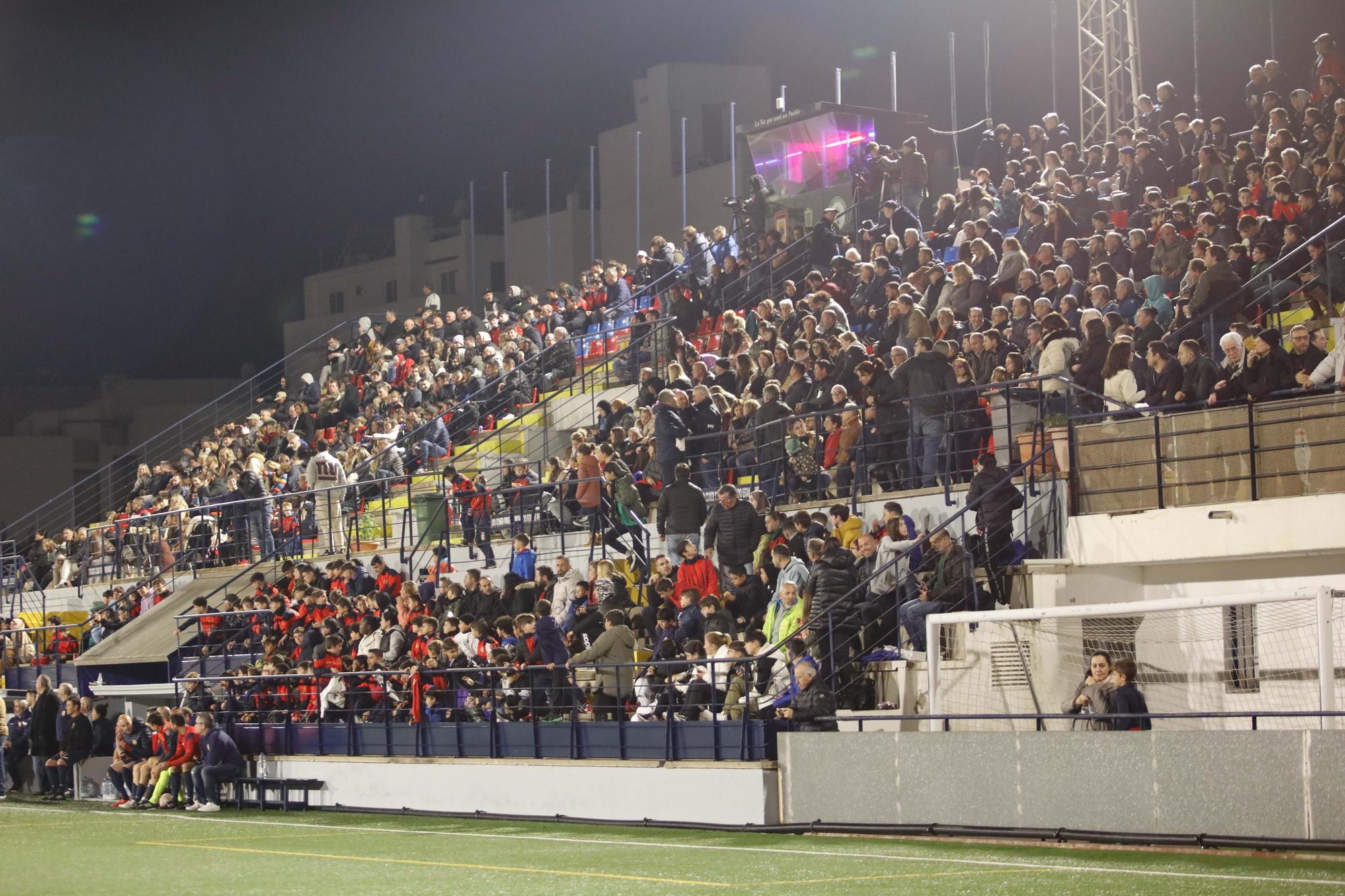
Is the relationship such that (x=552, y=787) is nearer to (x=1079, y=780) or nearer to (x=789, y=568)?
(x=789, y=568)

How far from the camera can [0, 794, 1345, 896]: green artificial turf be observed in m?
9.65

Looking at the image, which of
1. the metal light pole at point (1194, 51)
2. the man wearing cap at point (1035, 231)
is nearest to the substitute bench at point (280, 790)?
the man wearing cap at point (1035, 231)

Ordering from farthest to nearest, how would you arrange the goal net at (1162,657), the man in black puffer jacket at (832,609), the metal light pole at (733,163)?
the metal light pole at (733,163)
the man in black puffer jacket at (832,609)
the goal net at (1162,657)

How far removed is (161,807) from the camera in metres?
18.7

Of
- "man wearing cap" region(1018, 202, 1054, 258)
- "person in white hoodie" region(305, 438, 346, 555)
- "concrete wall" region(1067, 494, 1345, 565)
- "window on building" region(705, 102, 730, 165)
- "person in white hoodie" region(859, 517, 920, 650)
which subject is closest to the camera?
"concrete wall" region(1067, 494, 1345, 565)

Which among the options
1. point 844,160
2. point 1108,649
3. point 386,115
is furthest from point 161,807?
A: point 386,115

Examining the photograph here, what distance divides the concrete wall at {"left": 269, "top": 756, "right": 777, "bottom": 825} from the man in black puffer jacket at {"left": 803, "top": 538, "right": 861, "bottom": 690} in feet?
3.68

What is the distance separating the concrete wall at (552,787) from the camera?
45.6 ft

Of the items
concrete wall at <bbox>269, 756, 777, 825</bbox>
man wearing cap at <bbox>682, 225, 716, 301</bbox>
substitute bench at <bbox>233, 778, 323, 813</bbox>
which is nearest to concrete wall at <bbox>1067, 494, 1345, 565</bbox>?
concrete wall at <bbox>269, 756, 777, 825</bbox>

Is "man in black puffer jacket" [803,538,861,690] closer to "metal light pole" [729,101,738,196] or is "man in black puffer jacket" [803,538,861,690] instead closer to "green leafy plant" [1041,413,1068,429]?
"green leafy plant" [1041,413,1068,429]

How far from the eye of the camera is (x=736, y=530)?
53.1 ft

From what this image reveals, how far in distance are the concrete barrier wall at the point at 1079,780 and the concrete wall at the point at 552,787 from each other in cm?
55

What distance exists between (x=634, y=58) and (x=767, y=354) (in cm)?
3968

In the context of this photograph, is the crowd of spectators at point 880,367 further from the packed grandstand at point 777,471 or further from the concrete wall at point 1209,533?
the concrete wall at point 1209,533
